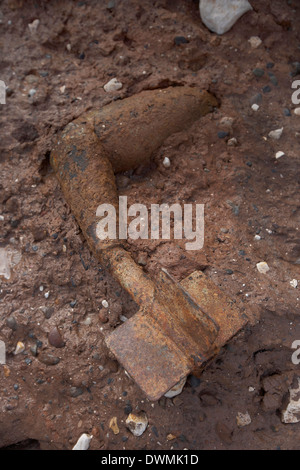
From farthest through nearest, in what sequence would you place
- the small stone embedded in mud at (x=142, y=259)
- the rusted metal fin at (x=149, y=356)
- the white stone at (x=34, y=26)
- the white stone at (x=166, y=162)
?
the white stone at (x=34, y=26) → the white stone at (x=166, y=162) → the small stone embedded in mud at (x=142, y=259) → the rusted metal fin at (x=149, y=356)

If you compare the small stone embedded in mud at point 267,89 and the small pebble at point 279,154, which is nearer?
the small pebble at point 279,154

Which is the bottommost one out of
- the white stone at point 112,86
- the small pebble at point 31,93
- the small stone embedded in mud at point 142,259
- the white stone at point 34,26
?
the small stone embedded in mud at point 142,259

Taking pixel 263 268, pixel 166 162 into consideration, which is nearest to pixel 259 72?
pixel 166 162

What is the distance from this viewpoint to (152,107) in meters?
2.40

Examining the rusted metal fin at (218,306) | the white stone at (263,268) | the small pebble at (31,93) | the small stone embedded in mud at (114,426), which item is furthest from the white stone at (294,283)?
the small pebble at (31,93)

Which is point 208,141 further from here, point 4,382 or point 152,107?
point 4,382

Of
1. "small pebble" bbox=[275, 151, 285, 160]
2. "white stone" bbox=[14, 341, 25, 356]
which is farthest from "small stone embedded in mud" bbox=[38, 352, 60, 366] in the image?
"small pebble" bbox=[275, 151, 285, 160]

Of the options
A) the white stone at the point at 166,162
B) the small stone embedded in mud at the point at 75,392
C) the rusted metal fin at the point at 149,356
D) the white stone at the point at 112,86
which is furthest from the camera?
the white stone at the point at 112,86

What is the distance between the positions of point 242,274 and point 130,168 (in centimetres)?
90

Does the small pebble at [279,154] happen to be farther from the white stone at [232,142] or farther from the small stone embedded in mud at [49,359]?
the small stone embedded in mud at [49,359]

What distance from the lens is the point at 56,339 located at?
208 cm

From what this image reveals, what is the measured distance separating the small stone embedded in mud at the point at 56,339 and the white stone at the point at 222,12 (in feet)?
6.94

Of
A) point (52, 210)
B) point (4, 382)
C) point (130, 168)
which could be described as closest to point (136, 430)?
point (4, 382)

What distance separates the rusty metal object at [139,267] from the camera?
1.73 meters
